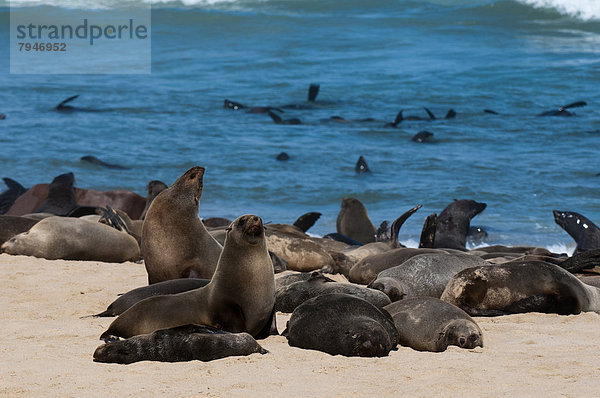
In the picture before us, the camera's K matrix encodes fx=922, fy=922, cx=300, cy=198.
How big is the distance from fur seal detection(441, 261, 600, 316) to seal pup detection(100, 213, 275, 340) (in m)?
1.53

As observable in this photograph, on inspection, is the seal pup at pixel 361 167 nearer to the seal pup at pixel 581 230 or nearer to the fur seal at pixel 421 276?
the seal pup at pixel 581 230

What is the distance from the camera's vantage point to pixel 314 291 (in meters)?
6.20

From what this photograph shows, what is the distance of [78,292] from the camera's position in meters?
7.03

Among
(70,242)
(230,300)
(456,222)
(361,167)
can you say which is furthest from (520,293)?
(361,167)

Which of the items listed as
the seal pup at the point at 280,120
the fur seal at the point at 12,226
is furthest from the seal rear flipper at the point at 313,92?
the fur seal at the point at 12,226

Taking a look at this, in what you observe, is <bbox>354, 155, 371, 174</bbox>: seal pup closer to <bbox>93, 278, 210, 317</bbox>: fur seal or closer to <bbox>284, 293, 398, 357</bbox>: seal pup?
<bbox>93, 278, 210, 317</bbox>: fur seal

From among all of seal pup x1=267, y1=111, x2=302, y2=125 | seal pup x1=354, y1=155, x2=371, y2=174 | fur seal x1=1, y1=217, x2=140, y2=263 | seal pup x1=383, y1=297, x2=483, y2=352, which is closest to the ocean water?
seal pup x1=354, y1=155, x2=371, y2=174

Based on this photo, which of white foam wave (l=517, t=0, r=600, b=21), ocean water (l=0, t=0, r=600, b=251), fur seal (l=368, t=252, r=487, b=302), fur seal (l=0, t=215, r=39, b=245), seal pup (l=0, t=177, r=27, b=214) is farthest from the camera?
white foam wave (l=517, t=0, r=600, b=21)

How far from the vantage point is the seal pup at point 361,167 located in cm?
1766

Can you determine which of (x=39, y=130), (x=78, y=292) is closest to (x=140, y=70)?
(x=39, y=130)

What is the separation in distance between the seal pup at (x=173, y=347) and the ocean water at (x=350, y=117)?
8.00 m

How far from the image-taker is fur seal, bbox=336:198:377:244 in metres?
11.7

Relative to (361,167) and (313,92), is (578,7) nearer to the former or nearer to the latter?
(313,92)

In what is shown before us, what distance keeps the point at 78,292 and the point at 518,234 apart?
8.08 m
